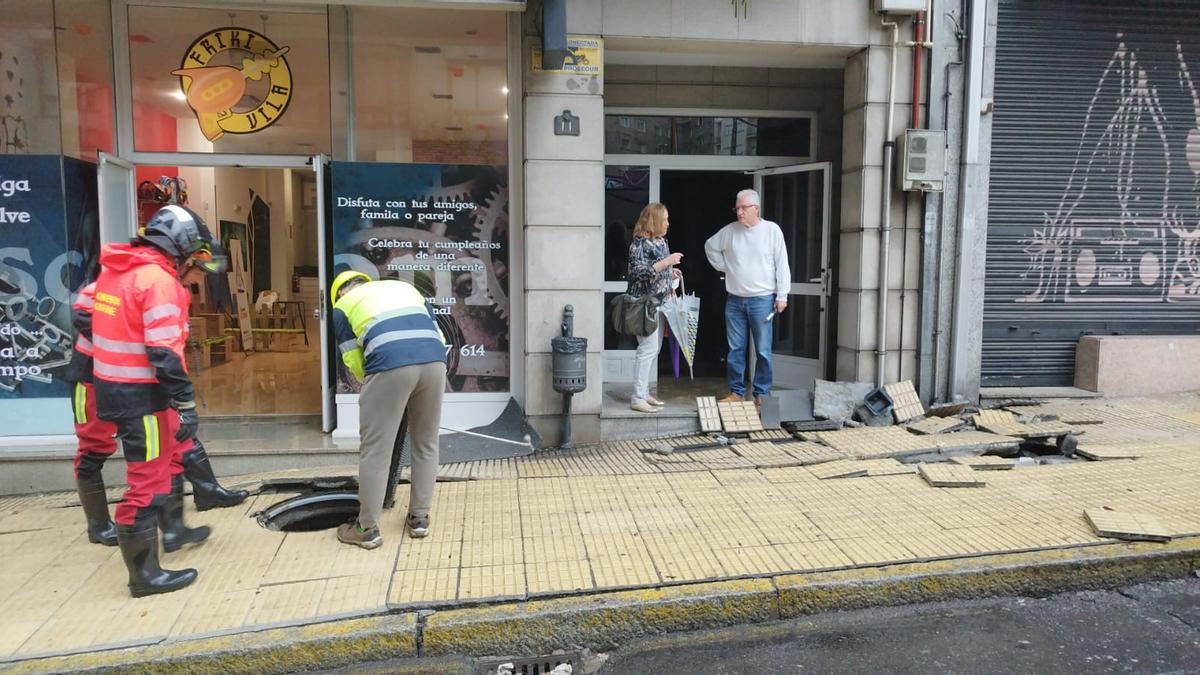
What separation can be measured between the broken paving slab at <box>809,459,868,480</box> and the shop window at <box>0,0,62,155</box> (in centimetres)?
641

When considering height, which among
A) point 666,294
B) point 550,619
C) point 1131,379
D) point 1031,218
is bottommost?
point 550,619

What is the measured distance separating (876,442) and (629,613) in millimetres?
3328

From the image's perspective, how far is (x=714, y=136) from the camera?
26.6ft

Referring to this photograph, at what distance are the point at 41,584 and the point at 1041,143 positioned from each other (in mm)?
8460

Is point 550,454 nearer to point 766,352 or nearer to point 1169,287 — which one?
point 766,352

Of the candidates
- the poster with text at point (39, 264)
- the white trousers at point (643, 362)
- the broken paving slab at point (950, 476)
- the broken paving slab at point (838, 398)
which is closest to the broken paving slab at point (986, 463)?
the broken paving slab at point (950, 476)

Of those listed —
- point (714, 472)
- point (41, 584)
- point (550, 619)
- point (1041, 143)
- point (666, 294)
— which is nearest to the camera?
point (550, 619)

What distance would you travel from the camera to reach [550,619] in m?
3.65

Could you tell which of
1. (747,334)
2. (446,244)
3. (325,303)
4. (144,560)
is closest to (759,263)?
(747,334)

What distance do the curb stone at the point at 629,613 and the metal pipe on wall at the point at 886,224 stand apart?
2.93m

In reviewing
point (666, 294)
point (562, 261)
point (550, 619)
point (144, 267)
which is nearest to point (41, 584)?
point (144, 267)

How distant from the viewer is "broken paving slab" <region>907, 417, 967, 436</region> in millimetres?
6492

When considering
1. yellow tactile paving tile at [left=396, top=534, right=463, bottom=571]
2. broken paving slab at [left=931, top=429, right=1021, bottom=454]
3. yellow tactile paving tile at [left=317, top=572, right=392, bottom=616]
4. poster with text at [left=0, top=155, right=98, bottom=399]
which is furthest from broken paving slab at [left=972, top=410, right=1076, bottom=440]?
poster with text at [left=0, top=155, right=98, bottom=399]

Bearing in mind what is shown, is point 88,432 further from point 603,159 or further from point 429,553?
point 603,159
